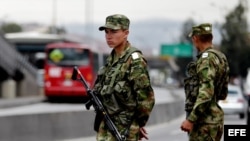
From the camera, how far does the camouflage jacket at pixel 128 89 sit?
8.02 m

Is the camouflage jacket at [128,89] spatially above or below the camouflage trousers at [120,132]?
above

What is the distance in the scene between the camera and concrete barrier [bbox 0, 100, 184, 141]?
17453 mm

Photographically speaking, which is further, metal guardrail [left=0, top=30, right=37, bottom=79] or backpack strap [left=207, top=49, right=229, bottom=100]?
metal guardrail [left=0, top=30, right=37, bottom=79]

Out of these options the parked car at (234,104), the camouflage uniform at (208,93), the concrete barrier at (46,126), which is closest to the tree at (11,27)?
the parked car at (234,104)

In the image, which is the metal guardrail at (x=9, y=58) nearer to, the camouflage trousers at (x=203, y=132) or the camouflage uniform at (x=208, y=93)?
the camouflage uniform at (x=208, y=93)

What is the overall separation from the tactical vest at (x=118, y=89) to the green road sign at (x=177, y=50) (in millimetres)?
87018

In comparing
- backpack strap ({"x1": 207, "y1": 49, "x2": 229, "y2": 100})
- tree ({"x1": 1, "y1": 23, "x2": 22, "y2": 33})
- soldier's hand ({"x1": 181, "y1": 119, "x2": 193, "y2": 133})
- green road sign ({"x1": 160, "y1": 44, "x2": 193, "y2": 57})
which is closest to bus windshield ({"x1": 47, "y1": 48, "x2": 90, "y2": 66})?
backpack strap ({"x1": 207, "y1": 49, "x2": 229, "y2": 100})

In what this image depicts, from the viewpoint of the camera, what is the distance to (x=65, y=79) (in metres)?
41.9

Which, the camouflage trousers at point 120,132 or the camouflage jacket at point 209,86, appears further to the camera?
the camouflage jacket at point 209,86

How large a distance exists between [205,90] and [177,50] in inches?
3482

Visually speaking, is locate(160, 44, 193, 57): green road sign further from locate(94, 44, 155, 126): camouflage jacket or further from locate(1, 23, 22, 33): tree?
locate(94, 44, 155, 126): camouflage jacket

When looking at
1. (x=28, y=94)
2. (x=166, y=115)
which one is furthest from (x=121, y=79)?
(x=28, y=94)

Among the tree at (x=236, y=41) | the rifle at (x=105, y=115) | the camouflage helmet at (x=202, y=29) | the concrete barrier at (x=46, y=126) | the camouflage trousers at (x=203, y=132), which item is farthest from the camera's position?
the tree at (x=236, y=41)

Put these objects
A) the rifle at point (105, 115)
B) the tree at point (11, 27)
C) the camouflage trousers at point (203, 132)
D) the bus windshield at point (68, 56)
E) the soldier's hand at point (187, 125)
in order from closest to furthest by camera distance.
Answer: the rifle at point (105, 115) < the soldier's hand at point (187, 125) < the camouflage trousers at point (203, 132) < the bus windshield at point (68, 56) < the tree at point (11, 27)
